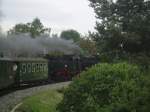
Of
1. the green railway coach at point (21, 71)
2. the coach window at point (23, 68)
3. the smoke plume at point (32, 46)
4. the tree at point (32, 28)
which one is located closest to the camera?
the green railway coach at point (21, 71)

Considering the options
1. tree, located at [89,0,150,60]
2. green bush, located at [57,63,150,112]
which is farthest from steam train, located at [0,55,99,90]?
green bush, located at [57,63,150,112]

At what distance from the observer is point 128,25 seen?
90.3ft

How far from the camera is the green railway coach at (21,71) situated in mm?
29369

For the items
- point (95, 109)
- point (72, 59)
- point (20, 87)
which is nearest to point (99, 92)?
point (95, 109)

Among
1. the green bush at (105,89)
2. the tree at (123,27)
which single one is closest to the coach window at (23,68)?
the tree at (123,27)

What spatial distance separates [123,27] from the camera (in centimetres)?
2800

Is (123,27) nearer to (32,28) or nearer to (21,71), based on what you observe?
(21,71)

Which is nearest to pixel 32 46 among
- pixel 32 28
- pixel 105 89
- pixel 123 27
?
pixel 123 27

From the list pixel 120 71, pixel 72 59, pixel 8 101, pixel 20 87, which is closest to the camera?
pixel 120 71

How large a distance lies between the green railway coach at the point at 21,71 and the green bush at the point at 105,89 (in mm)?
13424

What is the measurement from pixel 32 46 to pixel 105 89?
127 feet

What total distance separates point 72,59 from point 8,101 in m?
23.6

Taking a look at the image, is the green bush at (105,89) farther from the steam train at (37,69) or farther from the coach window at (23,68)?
the coach window at (23,68)

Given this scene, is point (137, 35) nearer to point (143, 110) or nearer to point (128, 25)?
point (128, 25)
